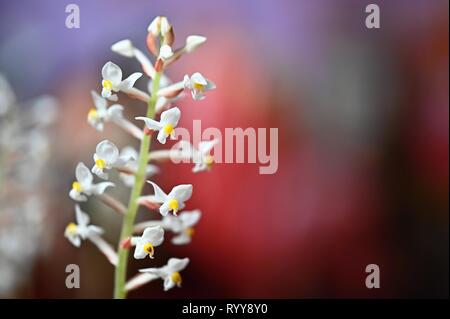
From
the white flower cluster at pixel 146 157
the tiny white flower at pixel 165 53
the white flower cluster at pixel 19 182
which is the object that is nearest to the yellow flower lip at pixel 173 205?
the white flower cluster at pixel 146 157

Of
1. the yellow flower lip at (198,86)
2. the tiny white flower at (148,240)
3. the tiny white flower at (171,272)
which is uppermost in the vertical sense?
the yellow flower lip at (198,86)

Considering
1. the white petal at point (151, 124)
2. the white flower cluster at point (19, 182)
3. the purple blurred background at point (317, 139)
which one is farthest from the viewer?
the purple blurred background at point (317, 139)

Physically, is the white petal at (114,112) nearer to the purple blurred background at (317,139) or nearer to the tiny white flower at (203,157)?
the tiny white flower at (203,157)

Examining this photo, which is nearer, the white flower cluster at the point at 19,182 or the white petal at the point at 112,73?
the white petal at the point at 112,73

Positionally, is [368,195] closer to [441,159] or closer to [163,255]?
[441,159]

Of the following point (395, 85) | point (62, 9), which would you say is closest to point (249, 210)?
point (395, 85)

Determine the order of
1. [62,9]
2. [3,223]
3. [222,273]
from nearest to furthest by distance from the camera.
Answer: [3,223]
[62,9]
[222,273]

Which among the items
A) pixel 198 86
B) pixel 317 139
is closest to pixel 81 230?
pixel 198 86
